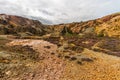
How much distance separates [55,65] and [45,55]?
4452 mm

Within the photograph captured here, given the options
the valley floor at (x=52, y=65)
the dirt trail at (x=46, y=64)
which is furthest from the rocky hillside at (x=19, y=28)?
the valley floor at (x=52, y=65)

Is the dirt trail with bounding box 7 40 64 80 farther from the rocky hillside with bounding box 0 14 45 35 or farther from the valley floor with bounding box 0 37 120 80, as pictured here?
the rocky hillside with bounding box 0 14 45 35

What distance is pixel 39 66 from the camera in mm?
28750

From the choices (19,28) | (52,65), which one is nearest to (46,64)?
(52,65)

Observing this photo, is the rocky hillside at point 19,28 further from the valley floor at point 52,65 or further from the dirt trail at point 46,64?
the valley floor at point 52,65

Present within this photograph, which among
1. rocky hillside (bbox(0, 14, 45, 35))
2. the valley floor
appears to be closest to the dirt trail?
the valley floor

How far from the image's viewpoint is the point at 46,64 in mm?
29984

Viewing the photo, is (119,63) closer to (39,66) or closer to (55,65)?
(55,65)

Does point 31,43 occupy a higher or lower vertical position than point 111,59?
higher

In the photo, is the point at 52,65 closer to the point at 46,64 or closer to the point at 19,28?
the point at 46,64

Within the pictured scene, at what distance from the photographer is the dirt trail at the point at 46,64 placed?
2615 centimetres

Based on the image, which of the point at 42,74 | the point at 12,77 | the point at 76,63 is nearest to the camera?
the point at 12,77

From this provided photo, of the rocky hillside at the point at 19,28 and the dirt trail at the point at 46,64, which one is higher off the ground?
the rocky hillside at the point at 19,28

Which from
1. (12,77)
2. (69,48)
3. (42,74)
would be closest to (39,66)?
(42,74)
